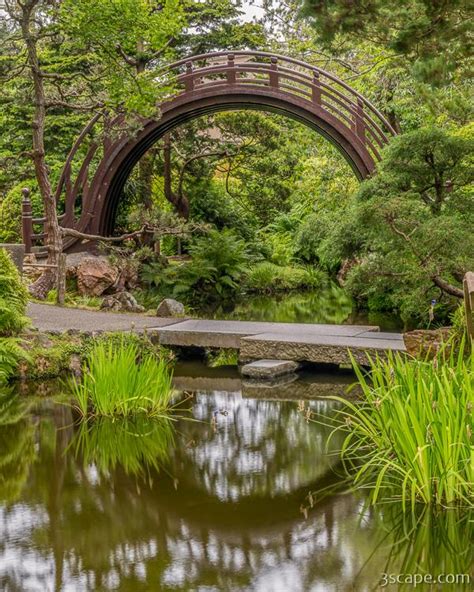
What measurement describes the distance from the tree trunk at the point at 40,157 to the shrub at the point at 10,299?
2.48 meters

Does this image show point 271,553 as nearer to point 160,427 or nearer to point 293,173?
point 160,427

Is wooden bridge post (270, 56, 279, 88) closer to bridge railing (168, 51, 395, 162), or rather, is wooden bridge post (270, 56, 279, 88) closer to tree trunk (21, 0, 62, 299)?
bridge railing (168, 51, 395, 162)

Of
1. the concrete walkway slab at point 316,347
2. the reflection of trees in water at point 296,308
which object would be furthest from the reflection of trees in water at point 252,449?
the reflection of trees in water at point 296,308

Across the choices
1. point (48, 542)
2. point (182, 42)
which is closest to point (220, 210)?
point (182, 42)

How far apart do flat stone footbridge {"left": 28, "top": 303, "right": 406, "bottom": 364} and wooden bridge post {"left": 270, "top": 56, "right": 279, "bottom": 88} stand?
481 centimetres

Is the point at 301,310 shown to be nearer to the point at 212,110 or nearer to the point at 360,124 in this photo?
the point at 360,124

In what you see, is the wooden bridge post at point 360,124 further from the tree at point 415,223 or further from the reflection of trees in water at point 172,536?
the reflection of trees in water at point 172,536

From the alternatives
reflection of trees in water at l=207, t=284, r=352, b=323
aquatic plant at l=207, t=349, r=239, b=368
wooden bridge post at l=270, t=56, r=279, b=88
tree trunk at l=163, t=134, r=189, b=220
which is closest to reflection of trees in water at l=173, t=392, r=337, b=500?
aquatic plant at l=207, t=349, r=239, b=368

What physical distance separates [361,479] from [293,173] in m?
16.1

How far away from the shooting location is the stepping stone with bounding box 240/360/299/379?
7.68 m

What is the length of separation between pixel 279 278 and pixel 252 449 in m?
11.9

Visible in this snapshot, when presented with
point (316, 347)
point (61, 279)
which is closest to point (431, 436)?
point (316, 347)

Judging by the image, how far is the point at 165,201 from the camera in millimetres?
17344

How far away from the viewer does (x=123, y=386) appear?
5.87 metres
